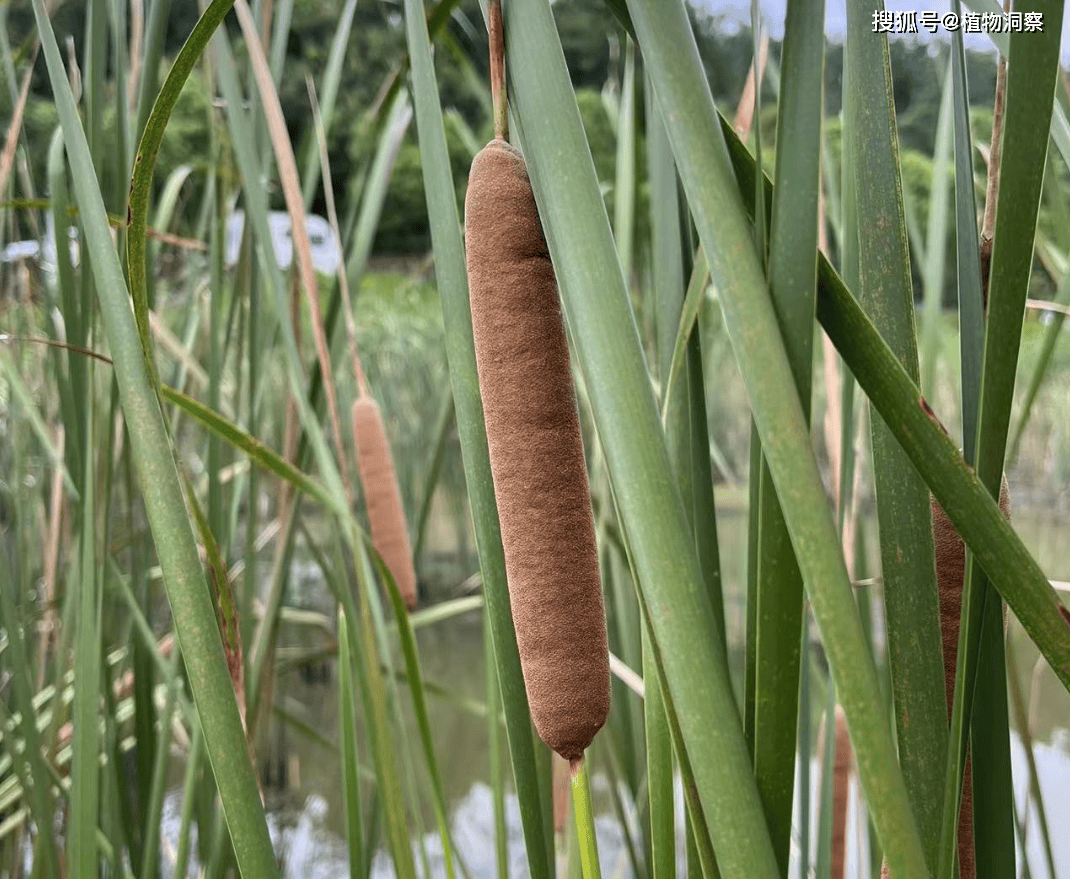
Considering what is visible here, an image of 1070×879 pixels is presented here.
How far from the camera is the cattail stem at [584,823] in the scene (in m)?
0.24

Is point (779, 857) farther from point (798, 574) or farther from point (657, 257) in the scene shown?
point (657, 257)

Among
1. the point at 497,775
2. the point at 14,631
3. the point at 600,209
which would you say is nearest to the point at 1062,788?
the point at 497,775

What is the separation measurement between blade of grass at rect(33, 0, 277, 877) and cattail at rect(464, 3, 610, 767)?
0.24 ft

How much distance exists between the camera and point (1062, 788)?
1.71m

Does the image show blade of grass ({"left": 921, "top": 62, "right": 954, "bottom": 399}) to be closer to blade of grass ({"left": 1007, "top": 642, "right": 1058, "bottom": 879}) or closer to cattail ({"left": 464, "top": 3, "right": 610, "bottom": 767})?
blade of grass ({"left": 1007, "top": 642, "right": 1058, "bottom": 879})

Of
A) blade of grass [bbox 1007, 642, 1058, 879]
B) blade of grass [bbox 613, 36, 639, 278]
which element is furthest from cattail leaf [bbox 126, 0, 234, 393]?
blade of grass [bbox 1007, 642, 1058, 879]

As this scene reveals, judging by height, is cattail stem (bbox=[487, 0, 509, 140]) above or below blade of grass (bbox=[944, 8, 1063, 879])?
above

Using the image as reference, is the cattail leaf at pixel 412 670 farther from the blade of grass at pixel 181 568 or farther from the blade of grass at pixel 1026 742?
the blade of grass at pixel 1026 742

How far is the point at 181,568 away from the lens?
0.23m

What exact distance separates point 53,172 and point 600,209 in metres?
0.46

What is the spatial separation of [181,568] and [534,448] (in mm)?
93

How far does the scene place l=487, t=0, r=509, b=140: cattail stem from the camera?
0.64 ft

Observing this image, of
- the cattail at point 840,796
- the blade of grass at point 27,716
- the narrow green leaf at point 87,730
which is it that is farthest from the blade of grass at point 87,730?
the cattail at point 840,796

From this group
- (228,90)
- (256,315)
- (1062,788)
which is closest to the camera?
(228,90)
